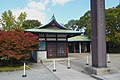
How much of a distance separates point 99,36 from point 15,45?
26.7 ft

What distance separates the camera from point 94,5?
41.3 feet

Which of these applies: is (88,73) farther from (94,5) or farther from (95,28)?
(94,5)

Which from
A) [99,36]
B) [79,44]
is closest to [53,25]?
[99,36]

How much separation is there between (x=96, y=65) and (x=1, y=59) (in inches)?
421

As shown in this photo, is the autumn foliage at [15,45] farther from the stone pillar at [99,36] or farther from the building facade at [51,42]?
the stone pillar at [99,36]

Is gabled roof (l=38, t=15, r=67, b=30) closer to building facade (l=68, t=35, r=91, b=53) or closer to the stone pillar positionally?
the stone pillar

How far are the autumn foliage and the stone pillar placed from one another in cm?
725

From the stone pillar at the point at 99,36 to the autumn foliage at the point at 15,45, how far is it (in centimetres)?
725

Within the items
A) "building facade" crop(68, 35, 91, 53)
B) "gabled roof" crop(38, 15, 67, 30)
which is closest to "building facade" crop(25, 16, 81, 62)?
"gabled roof" crop(38, 15, 67, 30)

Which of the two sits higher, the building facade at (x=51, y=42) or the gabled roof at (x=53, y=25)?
the gabled roof at (x=53, y=25)

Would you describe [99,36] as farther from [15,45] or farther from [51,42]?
[51,42]

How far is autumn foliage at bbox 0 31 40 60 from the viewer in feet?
52.9

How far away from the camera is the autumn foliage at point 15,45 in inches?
635

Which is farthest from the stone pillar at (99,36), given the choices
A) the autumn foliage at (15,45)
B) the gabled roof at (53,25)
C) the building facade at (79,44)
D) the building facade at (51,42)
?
the building facade at (79,44)
